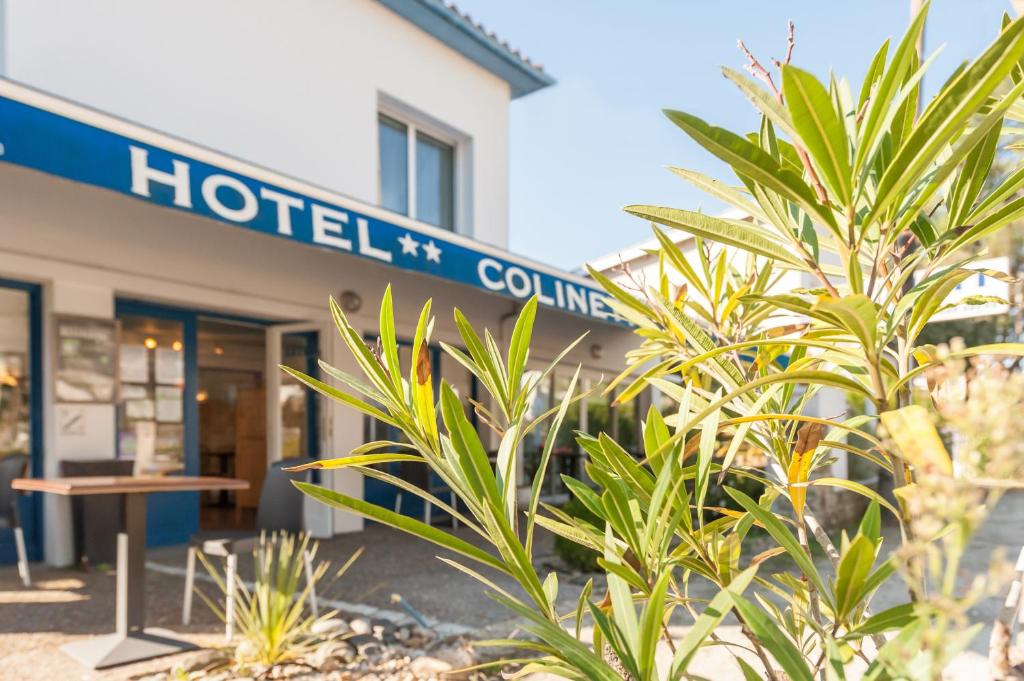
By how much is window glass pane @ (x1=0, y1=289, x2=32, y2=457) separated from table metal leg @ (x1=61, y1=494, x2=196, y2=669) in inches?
94.3

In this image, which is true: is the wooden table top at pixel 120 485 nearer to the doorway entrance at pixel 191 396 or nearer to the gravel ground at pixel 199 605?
the gravel ground at pixel 199 605

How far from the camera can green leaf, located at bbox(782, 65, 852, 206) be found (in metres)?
0.74

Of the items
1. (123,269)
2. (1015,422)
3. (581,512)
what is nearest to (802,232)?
(1015,422)

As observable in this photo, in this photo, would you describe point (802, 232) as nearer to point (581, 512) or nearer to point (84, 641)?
point (84, 641)

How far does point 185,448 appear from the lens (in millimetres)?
6340

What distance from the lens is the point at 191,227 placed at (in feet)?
19.3

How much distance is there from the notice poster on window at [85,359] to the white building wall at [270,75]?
1.68 meters

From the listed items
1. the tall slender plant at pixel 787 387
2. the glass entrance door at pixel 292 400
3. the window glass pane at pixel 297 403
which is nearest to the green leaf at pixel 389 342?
the tall slender plant at pixel 787 387

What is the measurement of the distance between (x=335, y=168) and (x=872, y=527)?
7082 millimetres

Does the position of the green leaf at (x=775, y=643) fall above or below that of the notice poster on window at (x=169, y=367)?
below

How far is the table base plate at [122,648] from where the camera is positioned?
316 cm

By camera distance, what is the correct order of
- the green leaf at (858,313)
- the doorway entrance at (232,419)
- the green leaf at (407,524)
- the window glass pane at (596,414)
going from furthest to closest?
the window glass pane at (596,414) → the doorway entrance at (232,419) → the green leaf at (407,524) → the green leaf at (858,313)

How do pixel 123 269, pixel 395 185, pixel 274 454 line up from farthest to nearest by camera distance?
pixel 395 185 < pixel 274 454 < pixel 123 269

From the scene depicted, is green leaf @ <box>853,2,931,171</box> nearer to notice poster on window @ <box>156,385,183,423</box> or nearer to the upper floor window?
notice poster on window @ <box>156,385,183,423</box>
